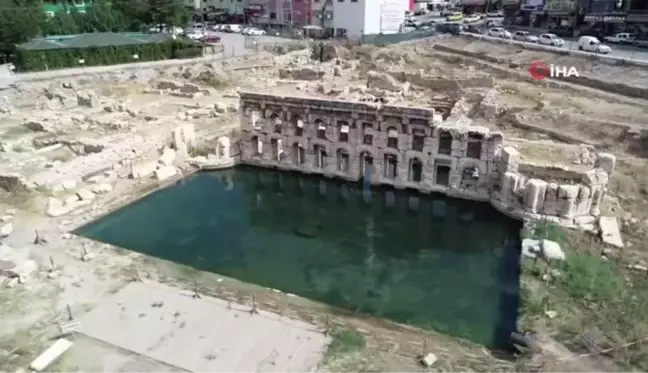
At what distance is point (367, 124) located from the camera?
29469mm

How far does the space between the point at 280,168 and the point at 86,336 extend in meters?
17.8

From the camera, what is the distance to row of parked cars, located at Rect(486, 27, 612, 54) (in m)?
50.5

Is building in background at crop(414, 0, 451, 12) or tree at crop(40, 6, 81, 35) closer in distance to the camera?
tree at crop(40, 6, 81, 35)

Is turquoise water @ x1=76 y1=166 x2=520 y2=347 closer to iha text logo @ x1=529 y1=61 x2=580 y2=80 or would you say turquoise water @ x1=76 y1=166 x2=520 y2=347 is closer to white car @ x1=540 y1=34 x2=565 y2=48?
iha text logo @ x1=529 y1=61 x2=580 y2=80

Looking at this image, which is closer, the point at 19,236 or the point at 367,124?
the point at 19,236

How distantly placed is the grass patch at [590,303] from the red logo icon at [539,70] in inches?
1177

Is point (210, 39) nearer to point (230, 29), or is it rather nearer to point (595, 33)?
point (230, 29)

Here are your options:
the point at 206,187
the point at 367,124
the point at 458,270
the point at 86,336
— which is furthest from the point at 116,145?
the point at 458,270

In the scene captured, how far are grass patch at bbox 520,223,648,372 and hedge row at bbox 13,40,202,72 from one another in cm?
4487

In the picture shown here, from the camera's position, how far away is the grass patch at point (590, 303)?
51.9ft

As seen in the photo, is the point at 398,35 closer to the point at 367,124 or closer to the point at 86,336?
the point at 367,124

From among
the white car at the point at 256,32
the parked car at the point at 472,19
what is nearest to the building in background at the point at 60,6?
the white car at the point at 256,32

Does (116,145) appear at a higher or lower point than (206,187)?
higher

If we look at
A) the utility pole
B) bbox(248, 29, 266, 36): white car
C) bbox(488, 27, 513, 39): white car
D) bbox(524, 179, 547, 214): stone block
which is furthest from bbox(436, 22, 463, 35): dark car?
bbox(524, 179, 547, 214): stone block
